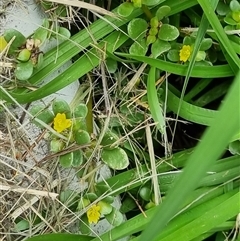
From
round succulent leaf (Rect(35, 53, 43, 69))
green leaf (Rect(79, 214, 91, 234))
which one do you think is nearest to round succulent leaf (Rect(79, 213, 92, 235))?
green leaf (Rect(79, 214, 91, 234))

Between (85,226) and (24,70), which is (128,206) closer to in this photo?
(85,226)

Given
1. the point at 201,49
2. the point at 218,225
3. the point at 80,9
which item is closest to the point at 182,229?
the point at 218,225

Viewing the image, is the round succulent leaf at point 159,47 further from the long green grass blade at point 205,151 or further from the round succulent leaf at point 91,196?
the long green grass blade at point 205,151

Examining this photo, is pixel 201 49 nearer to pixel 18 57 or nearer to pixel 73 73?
pixel 73 73

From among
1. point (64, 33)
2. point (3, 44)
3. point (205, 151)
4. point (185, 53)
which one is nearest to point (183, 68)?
point (185, 53)

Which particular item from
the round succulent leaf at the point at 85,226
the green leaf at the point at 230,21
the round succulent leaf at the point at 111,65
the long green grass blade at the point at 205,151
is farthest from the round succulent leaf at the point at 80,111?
the long green grass blade at the point at 205,151

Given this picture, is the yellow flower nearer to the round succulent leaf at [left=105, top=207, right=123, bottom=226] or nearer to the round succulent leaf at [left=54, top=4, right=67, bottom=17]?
the round succulent leaf at [left=54, top=4, right=67, bottom=17]
